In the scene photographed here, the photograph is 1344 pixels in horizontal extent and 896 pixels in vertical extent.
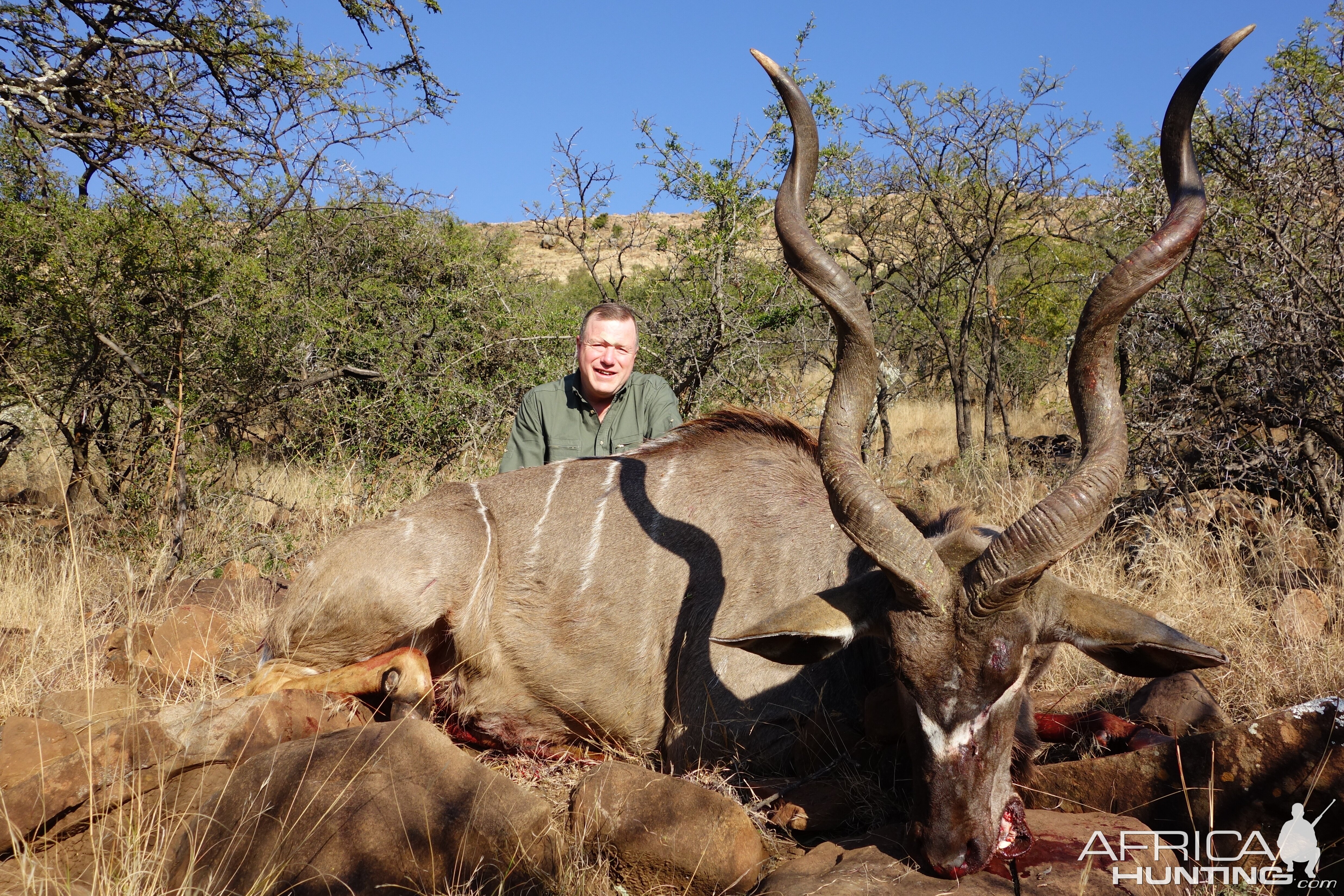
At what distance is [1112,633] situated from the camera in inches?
111

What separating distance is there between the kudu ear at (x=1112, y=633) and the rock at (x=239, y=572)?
191 inches

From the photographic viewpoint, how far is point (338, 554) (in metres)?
4.27

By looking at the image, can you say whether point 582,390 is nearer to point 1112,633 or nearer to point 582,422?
point 582,422

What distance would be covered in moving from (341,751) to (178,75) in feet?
19.2

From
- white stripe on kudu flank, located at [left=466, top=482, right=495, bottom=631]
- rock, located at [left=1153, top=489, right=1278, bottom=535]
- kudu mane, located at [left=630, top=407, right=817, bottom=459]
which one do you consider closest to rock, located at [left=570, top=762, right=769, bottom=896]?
white stripe on kudu flank, located at [left=466, top=482, right=495, bottom=631]

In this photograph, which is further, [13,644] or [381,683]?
[13,644]

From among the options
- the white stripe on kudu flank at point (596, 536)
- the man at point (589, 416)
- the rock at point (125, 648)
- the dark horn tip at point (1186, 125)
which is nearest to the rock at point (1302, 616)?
the dark horn tip at point (1186, 125)

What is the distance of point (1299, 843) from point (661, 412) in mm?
3806

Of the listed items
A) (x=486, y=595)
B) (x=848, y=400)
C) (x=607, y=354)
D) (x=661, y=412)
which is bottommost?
(x=486, y=595)

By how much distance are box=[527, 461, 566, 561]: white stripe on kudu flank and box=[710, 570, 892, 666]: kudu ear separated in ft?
5.26

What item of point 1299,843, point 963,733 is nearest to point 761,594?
point 963,733

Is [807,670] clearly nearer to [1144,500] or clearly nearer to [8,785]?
[8,785]

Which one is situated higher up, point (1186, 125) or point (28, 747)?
point (1186, 125)

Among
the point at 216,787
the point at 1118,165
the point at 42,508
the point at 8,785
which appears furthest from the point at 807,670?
the point at 42,508
